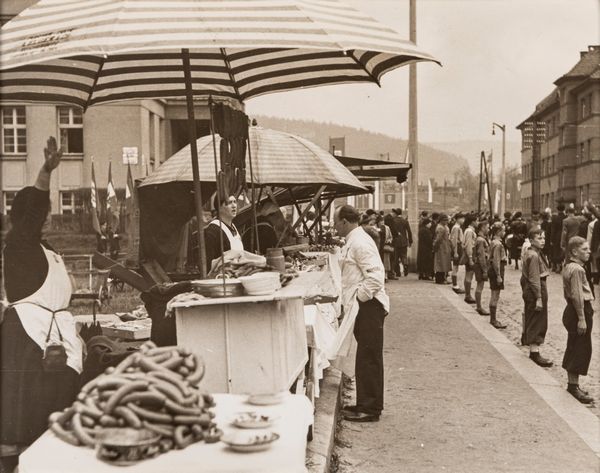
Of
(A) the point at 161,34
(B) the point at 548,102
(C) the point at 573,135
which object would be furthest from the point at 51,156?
(B) the point at 548,102

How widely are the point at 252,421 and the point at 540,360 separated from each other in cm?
853

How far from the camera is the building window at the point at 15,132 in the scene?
816 inches

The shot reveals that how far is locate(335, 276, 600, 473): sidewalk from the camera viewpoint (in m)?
6.77

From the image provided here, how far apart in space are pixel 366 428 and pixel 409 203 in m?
17.2

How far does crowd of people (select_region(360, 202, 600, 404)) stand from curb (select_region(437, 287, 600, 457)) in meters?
0.22

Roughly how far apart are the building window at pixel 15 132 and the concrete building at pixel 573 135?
121 ft

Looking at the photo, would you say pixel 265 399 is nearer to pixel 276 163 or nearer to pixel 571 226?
pixel 276 163

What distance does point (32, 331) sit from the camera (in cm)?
487

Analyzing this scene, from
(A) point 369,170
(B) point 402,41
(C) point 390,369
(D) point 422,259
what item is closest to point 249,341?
(B) point 402,41

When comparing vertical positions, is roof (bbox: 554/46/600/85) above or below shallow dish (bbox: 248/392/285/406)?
above

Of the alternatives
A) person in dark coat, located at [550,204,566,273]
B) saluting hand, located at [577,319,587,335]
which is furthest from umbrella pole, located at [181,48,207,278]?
person in dark coat, located at [550,204,566,273]

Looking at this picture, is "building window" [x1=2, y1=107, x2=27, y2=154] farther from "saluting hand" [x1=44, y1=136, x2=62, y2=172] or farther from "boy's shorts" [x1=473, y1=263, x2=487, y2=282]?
"saluting hand" [x1=44, y1=136, x2=62, y2=172]

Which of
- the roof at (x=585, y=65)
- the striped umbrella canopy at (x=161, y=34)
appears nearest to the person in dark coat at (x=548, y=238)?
the striped umbrella canopy at (x=161, y=34)

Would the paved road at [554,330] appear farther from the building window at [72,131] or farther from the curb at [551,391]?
the building window at [72,131]
